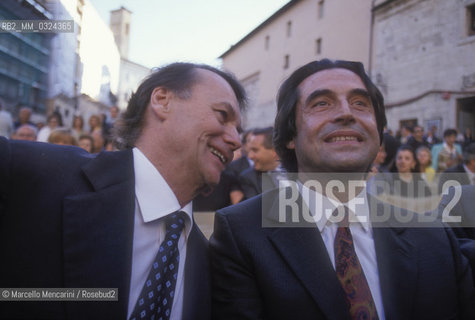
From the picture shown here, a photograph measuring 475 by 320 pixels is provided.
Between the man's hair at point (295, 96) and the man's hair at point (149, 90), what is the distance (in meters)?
0.38

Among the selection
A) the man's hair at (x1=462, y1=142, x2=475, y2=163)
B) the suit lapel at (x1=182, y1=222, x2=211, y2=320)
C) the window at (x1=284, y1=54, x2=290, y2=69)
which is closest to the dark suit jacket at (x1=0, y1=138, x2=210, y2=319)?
the suit lapel at (x1=182, y1=222, x2=211, y2=320)

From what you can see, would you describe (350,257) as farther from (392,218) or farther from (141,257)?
(141,257)

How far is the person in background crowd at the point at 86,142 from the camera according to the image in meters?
4.56

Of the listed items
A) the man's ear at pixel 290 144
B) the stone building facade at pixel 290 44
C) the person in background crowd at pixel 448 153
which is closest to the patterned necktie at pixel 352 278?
the man's ear at pixel 290 144

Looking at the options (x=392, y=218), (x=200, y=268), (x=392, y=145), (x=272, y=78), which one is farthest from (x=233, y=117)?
(x=272, y=78)

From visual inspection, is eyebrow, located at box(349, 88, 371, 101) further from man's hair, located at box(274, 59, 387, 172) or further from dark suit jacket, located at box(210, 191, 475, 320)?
dark suit jacket, located at box(210, 191, 475, 320)

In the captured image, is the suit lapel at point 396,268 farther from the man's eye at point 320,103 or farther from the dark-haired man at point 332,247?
the man's eye at point 320,103

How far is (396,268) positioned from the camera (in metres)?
1.61

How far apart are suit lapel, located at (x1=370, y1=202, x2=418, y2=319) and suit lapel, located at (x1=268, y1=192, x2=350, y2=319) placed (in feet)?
0.81

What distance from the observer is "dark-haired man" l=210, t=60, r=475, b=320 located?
4.89 ft

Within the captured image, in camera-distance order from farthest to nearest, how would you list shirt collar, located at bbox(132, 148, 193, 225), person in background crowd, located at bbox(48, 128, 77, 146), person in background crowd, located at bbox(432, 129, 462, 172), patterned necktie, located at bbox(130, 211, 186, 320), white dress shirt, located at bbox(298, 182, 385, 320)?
person in background crowd, located at bbox(432, 129, 462, 172) < person in background crowd, located at bbox(48, 128, 77, 146) < white dress shirt, located at bbox(298, 182, 385, 320) < shirt collar, located at bbox(132, 148, 193, 225) < patterned necktie, located at bbox(130, 211, 186, 320)

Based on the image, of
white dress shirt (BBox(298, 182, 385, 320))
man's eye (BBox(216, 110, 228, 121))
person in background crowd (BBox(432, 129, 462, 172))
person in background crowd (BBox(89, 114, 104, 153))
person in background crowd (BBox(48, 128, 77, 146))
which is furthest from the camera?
person in background crowd (BBox(432, 129, 462, 172))

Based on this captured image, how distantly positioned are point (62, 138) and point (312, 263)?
3598 millimetres

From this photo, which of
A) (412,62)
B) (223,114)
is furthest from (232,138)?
(412,62)
